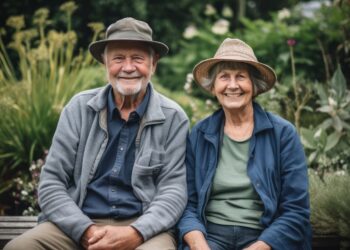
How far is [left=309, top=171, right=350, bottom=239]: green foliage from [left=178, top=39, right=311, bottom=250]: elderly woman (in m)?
0.38

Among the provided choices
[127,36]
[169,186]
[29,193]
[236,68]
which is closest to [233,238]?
[169,186]

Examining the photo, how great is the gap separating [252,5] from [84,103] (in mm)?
11529

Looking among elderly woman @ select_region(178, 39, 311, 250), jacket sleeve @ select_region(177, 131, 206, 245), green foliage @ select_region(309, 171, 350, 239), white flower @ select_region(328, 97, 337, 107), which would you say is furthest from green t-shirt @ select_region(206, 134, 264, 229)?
white flower @ select_region(328, 97, 337, 107)

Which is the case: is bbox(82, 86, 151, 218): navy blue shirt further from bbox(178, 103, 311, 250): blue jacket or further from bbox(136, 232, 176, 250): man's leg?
bbox(178, 103, 311, 250): blue jacket

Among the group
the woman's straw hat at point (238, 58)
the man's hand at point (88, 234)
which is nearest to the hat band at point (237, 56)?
the woman's straw hat at point (238, 58)

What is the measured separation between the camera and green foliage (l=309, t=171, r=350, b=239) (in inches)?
146

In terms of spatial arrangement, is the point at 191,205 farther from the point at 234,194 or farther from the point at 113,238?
the point at 113,238

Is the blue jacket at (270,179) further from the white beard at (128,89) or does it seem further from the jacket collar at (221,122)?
the white beard at (128,89)

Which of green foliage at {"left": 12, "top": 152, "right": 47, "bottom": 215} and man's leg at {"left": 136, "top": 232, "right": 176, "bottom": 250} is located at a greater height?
man's leg at {"left": 136, "top": 232, "right": 176, "bottom": 250}

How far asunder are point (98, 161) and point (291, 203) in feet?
4.14

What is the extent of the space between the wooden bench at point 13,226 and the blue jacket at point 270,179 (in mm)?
1331

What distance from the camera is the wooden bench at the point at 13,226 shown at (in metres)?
4.03

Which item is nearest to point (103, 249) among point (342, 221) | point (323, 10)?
point (342, 221)

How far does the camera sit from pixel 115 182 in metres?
3.61
